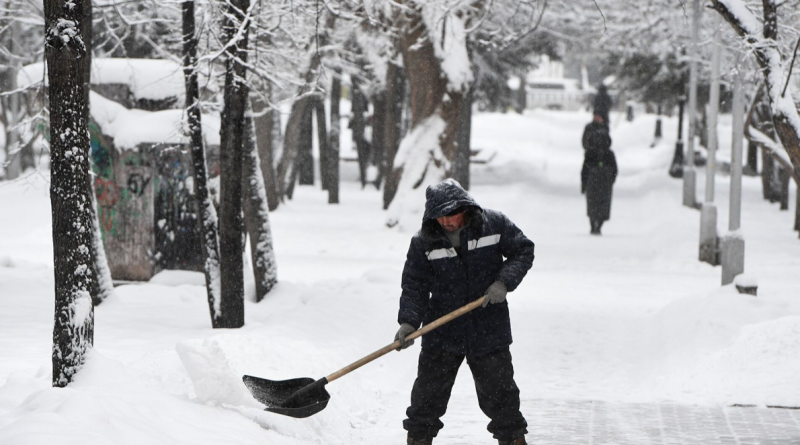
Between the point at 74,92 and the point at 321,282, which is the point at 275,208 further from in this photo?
the point at 74,92

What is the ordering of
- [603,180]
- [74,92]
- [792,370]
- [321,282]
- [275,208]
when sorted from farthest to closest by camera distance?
1. [275,208]
2. [603,180]
3. [321,282]
4. [792,370]
5. [74,92]

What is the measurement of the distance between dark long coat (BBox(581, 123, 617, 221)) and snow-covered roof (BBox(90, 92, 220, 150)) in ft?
25.7

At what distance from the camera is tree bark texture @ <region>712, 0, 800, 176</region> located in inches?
325

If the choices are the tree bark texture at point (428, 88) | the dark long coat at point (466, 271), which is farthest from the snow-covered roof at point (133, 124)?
the tree bark texture at point (428, 88)

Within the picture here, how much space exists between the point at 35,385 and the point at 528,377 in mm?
4214

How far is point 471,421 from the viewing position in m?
6.71

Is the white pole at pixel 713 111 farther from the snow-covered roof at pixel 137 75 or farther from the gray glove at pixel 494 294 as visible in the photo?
the gray glove at pixel 494 294

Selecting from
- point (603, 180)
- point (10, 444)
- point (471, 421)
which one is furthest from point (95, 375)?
point (603, 180)

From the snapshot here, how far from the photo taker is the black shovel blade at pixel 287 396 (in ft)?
18.2

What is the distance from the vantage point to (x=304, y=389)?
557 centimetres

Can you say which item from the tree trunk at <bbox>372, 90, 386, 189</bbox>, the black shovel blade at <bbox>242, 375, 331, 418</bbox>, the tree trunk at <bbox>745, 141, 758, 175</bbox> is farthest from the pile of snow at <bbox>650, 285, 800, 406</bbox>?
the tree trunk at <bbox>745, 141, 758, 175</bbox>

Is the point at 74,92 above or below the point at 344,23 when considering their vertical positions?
below

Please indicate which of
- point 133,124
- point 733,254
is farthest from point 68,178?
point 733,254

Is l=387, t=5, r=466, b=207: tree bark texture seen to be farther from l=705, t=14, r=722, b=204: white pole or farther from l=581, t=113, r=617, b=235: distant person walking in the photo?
l=705, t=14, r=722, b=204: white pole
